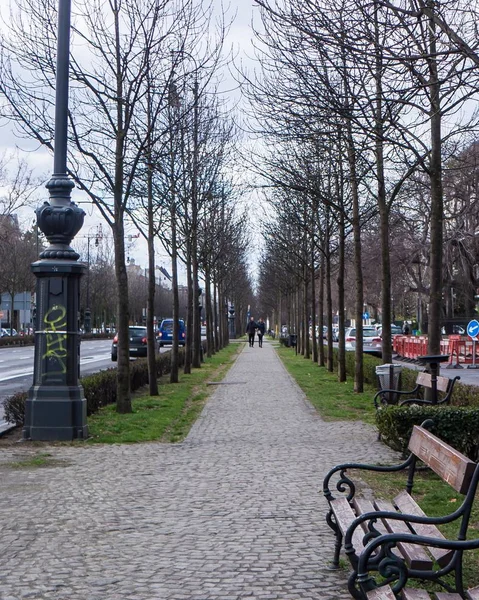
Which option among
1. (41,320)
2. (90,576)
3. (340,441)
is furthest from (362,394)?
(90,576)

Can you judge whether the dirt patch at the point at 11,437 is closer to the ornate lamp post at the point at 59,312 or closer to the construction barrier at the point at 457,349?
the ornate lamp post at the point at 59,312

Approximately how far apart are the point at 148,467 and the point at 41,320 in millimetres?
3301

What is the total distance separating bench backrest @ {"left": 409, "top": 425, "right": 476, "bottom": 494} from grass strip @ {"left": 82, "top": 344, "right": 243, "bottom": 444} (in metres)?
6.99

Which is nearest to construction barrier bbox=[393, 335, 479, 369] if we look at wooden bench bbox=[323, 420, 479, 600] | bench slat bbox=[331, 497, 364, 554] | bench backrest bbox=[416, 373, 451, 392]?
bench backrest bbox=[416, 373, 451, 392]

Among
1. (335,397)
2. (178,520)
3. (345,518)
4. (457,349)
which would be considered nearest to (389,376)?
(335,397)

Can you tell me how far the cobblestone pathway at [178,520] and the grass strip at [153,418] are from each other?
23.6 inches

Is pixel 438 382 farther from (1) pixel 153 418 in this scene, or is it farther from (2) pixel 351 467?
(2) pixel 351 467

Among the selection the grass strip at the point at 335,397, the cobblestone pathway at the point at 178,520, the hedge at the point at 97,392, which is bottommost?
the cobblestone pathway at the point at 178,520

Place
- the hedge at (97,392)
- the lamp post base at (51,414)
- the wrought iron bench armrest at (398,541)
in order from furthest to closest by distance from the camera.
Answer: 1. the hedge at (97,392)
2. the lamp post base at (51,414)
3. the wrought iron bench armrest at (398,541)

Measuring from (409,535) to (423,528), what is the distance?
4.62 feet

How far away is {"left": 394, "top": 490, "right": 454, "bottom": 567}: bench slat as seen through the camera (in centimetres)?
480

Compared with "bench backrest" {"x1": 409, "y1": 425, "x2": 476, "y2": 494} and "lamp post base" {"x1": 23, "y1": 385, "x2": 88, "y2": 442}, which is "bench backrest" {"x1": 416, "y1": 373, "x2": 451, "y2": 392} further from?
"bench backrest" {"x1": 409, "y1": 425, "x2": 476, "y2": 494}

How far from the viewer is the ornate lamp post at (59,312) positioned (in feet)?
40.0

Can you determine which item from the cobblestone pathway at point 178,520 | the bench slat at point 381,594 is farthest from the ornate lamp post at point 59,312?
the bench slat at point 381,594
